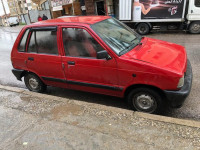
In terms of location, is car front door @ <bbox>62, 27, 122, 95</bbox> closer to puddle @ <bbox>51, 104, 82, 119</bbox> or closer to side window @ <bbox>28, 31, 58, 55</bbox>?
side window @ <bbox>28, 31, 58, 55</bbox>

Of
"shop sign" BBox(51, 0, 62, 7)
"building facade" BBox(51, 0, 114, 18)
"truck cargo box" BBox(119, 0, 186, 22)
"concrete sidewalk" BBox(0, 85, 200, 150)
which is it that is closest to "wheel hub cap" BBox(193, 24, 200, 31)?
"truck cargo box" BBox(119, 0, 186, 22)

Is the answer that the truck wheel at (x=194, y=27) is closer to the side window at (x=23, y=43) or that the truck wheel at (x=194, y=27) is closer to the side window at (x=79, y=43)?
the side window at (x=79, y=43)

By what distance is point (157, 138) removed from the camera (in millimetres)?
2830

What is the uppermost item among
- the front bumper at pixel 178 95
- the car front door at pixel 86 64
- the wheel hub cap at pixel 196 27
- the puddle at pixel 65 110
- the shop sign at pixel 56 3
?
the shop sign at pixel 56 3

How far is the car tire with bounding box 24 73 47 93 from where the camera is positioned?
15.7 ft

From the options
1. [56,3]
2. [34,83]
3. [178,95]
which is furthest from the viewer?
[56,3]

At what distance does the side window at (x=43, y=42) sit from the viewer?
4.05 m

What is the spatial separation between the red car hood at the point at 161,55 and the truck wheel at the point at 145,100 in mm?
531

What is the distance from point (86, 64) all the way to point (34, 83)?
6.32 ft

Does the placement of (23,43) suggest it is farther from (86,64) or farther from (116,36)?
(116,36)

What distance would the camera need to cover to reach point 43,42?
13.9 feet

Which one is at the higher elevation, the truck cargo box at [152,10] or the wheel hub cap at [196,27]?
the truck cargo box at [152,10]

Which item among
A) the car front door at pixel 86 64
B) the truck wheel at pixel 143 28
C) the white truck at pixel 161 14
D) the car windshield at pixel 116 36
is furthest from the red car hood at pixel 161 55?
the truck wheel at pixel 143 28

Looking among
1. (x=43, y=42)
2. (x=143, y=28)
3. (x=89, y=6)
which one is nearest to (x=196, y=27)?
(x=143, y=28)
